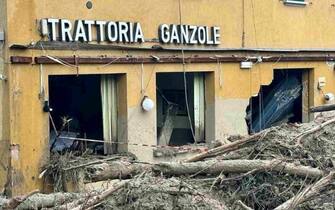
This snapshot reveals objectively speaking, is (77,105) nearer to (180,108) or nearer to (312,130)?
(180,108)

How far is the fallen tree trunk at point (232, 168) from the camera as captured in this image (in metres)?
7.63

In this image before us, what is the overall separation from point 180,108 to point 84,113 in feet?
7.06

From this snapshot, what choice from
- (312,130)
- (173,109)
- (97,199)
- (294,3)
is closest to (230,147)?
(312,130)

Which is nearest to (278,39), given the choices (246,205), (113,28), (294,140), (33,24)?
(113,28)

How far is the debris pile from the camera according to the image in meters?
7.14

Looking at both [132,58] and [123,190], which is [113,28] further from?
[123,190]

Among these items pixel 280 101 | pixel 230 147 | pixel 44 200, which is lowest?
pixel 44 200

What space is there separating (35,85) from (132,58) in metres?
1.98

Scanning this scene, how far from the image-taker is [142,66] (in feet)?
41.1

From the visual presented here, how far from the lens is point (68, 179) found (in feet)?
36.6

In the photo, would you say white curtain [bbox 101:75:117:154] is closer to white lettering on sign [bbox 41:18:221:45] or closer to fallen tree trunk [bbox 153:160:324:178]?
white lettering on sign [bbox 41:18:221:45]

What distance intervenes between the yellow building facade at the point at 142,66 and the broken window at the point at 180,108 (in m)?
0.02

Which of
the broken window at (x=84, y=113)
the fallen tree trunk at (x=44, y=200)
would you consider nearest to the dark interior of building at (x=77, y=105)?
the broken window at (x=84, y=113)

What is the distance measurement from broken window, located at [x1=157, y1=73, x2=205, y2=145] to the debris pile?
5.04 metres
